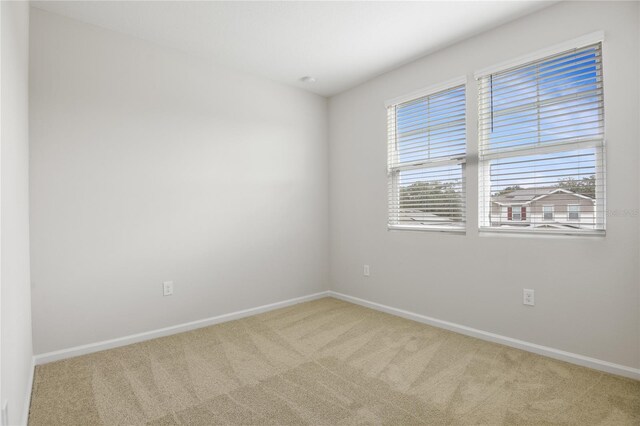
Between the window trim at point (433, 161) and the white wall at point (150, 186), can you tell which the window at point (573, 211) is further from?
the white wall at point (150, 186)

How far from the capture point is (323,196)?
161 inches

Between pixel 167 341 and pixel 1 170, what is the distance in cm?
188

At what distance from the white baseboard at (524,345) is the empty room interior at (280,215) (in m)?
0.01

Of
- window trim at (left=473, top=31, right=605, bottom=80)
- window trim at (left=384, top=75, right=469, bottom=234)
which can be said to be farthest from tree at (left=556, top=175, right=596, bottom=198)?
window trim at (left=473, top=31, right=605, bottom=80)

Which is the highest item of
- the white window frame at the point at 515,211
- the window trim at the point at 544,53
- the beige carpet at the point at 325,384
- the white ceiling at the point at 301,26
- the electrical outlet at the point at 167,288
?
the white ceiling at the point at 301,26

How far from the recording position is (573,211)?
2.27 meters

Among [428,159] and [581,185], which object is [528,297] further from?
[428,159]

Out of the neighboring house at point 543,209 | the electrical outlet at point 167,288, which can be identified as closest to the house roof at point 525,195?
the neighboring house at point 543,209

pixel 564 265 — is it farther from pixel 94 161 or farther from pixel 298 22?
pixel 94 161

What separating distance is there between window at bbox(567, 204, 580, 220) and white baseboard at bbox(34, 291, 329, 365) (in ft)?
8.70

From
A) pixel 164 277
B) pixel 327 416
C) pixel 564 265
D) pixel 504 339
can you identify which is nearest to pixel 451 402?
pixel 327 416

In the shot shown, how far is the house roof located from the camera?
2.35 metres

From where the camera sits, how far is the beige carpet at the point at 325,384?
5.66 ft

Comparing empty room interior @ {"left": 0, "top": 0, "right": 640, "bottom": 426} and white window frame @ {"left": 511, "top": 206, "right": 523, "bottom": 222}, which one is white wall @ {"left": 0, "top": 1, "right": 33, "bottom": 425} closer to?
empty room interior @ {"left": 0, "top": 0, "right": 640, "bottom": 426}
